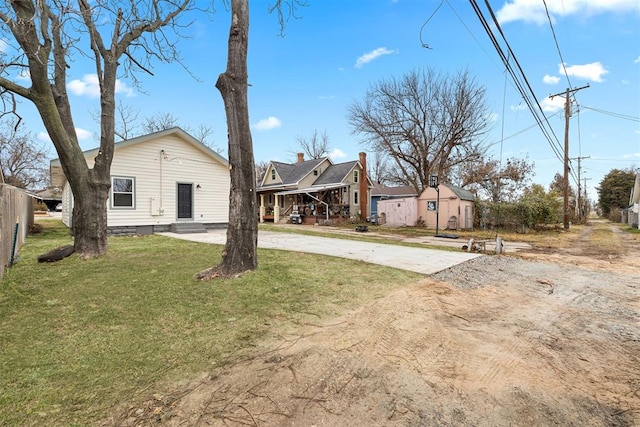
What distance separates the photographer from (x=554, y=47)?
29.0 ft

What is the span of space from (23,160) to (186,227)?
28.9 meters

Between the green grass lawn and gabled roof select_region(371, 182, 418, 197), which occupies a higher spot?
gabled roof select_region(371, 182, 418, 197)

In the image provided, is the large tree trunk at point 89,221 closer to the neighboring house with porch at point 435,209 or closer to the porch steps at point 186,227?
the porch steps at point 186,227

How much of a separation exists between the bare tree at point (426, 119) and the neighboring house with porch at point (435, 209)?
374cm

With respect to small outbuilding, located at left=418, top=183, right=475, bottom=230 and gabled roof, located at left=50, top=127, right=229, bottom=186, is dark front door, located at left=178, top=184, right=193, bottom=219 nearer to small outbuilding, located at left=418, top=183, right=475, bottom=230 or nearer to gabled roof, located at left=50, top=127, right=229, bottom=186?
gabled roof, located at left=50, top=127, right=229, bottom=186

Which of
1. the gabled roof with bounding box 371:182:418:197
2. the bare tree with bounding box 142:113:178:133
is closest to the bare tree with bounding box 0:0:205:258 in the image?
the bare tree with bounding box 142:113:178:133

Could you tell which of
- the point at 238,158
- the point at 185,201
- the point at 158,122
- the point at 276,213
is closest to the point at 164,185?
the point at 185,201

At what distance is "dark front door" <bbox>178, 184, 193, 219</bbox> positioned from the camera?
531 inches

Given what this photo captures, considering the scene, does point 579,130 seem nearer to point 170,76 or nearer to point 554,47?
point 554,47

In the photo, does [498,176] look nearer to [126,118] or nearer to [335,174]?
[335,174]

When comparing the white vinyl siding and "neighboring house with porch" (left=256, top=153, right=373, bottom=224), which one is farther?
"neighboring house with porch" (left=256, top=153, right=373, bottom=224)

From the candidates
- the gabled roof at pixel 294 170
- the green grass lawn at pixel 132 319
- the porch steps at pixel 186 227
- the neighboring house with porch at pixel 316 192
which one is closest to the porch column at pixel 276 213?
the neighboring house with porch at pixel 316 192

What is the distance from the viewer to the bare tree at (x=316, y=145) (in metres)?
41.2

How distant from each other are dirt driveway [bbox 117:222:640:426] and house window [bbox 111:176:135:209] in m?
11.4
